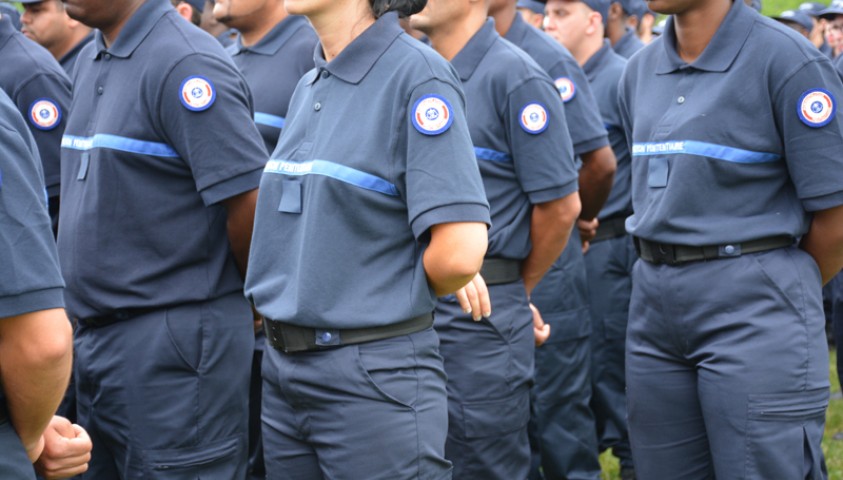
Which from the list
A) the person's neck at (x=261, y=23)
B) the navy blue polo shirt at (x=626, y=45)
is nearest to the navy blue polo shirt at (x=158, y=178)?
the person's neck at (x=261, y=23)

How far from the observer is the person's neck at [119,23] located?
3.91 metres

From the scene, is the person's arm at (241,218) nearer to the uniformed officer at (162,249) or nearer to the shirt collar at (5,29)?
the uniformed officer at (162,249)

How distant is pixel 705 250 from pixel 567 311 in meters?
2.02

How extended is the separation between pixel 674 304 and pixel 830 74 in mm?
848

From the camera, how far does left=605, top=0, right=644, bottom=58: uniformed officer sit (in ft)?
26.1

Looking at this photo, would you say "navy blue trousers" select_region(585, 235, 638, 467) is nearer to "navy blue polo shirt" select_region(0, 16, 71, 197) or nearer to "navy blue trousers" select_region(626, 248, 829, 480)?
"navy blue trousers" select_region(626, 248, 829, 480)

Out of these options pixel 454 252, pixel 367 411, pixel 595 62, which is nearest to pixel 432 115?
pixel 454 252

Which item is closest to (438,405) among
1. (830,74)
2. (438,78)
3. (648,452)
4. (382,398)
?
(382,398)

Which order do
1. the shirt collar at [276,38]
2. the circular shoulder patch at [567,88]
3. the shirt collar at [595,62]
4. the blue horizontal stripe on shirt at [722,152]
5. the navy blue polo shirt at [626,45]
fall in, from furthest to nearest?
the navy blue polo shirt at [626,45] → the shirt collar at [595,62] → the circular shoulder patch at [567,88] → the shirt collar at [276,38] → the blue horizontal stripe on shirt at [722,152]

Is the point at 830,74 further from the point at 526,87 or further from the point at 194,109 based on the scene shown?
the point at 194,109

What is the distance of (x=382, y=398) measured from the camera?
2965 millimetres

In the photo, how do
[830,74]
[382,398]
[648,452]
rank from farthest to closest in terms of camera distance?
1. [648,452]
2. [830,74]
3. [382,398]

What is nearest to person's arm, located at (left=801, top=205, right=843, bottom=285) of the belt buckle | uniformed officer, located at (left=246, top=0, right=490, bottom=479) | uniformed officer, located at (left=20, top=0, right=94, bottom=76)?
the belt buckle

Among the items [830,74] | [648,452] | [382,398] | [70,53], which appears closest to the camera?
[382,398]
